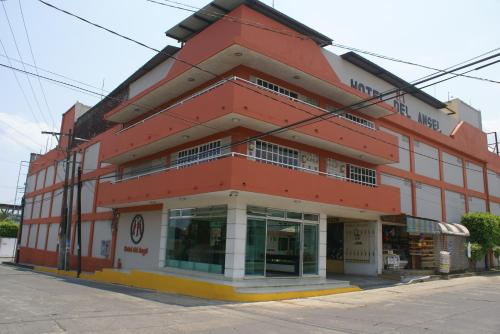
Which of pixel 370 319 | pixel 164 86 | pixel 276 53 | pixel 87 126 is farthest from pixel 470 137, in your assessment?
pixel 87 126

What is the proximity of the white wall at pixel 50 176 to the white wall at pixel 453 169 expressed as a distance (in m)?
35.5

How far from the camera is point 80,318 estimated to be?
1031cm

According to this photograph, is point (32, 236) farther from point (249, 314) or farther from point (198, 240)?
point (249, 314)

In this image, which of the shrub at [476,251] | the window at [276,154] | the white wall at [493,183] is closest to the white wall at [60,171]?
the window at [276,154]

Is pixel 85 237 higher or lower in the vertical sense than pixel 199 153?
lower

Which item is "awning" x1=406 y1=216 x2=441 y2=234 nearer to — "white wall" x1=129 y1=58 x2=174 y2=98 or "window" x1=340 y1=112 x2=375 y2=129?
"window" x1=340 y1=112 x2=375 y2=129

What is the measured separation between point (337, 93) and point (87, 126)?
23604 millimetres

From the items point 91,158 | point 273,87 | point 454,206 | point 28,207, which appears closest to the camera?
point 273,87

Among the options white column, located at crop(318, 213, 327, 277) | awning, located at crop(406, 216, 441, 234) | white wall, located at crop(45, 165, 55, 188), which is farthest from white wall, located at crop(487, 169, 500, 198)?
white wall, located at crop(45, 165, 55, 188)

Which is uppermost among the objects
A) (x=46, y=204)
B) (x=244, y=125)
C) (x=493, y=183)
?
(x=493, y=183)

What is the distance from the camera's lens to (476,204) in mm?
34594

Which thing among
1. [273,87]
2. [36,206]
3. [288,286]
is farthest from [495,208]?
[36,206]

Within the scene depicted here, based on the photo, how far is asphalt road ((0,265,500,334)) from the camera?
9.64m

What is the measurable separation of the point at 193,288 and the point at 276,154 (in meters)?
7.07
